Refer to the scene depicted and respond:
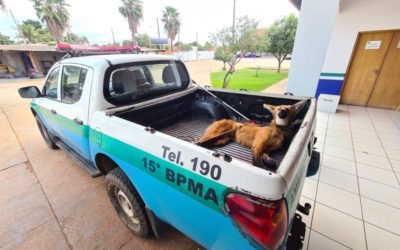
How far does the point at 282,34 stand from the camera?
11297mm

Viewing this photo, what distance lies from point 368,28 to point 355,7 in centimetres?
73

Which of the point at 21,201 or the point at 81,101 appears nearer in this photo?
the point at 81,101

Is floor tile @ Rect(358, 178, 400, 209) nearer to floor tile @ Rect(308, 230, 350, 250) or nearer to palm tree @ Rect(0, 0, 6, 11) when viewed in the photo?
floor tile @ Rect(308, 230, 350, 250)

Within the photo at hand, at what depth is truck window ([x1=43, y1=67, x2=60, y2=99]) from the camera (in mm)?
2505

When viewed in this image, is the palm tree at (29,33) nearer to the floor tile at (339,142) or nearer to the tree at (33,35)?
the tree at (33,35)

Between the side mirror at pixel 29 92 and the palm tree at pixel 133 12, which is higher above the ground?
the palm tree at pixel 133 12

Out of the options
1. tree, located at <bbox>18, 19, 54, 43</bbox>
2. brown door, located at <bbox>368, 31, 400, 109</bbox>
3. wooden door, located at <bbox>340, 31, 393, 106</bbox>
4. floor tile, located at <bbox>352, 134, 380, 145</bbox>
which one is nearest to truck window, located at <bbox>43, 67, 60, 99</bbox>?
floor tile, located at <bbox>352, 134, 380, 145</bbox>

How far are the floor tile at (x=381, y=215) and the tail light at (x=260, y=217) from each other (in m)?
1.96

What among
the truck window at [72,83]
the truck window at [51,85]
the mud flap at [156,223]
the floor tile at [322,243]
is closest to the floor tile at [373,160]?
the floor tile at [322,243]

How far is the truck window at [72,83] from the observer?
194cm

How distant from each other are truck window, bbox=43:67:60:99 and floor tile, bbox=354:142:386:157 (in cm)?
513

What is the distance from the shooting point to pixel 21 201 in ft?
7.41

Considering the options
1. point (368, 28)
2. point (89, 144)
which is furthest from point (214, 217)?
point (368, 28)

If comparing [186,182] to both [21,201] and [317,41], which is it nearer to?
[21,201]
